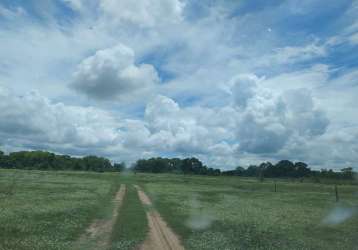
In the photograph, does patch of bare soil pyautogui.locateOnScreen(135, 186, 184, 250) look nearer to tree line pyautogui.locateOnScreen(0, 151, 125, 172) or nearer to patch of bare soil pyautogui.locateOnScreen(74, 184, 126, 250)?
patch of bare soil pyautogui.locateOnScreen(74, 184, 126, 250)

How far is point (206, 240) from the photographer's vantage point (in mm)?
19047

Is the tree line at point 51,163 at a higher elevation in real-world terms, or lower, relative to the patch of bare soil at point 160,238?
higher

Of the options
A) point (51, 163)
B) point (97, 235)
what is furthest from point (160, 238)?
point (51, 163)

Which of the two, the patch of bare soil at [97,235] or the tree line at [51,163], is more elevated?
the tree line at [51,163]

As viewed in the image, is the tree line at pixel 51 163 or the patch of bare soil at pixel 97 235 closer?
the patch of bare soil at pixel 97 235

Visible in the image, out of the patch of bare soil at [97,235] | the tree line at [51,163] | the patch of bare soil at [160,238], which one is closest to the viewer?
the patch of bare soil at [160,238]

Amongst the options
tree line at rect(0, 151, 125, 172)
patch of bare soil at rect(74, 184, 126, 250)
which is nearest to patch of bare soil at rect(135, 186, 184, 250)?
patch of bare soil at rect(74, 184, 126, 250)

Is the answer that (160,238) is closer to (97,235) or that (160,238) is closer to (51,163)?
(97,235)

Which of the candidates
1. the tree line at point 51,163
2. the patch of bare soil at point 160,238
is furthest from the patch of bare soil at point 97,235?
the tree line at point 51,163

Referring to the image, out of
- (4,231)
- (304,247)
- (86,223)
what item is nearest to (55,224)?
(86,223)

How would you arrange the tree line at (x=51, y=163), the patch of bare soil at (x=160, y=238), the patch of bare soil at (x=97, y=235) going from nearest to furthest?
the patch of bare soil at (x=160, y=238)
the patch of bare soil at (x=97, y=235)
the tree line at (x=51, y=163)

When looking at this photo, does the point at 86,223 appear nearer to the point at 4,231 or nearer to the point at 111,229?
the point at 111,229

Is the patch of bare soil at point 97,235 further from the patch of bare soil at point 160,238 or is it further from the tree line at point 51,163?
the tree line at point 51,163

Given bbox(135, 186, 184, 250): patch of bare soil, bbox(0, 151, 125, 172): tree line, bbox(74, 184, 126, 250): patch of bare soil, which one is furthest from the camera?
bbox(0, 151, 125, 172): tree line
